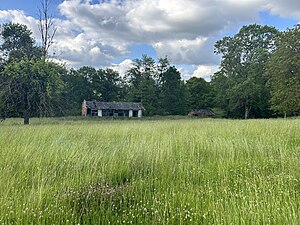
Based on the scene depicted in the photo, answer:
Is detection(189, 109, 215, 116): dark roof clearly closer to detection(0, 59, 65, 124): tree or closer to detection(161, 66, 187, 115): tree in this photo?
detection(161, 66, 187, 115): tree

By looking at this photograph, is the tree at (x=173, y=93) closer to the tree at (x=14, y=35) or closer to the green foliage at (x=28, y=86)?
the tree at (x=14, y=35)

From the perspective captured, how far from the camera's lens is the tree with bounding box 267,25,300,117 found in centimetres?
2847

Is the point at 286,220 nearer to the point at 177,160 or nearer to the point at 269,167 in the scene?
the point at 269,167

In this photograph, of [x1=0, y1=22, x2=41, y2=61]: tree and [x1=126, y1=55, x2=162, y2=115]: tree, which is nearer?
[x1=0, y1=22, x2=41, y2=61]: tree

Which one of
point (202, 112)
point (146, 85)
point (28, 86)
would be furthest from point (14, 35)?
point (202, 112)

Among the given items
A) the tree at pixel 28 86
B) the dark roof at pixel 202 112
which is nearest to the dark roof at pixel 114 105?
the dark roof at pixel 202 112

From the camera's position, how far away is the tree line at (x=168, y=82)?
20.0 metres

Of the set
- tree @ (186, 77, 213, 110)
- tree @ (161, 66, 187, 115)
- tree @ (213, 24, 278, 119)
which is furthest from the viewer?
tree @ (186, 77, 213, 110)

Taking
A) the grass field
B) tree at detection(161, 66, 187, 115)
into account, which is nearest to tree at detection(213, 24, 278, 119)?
tree at detection(161, 66, 187, 115)

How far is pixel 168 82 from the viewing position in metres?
58.1

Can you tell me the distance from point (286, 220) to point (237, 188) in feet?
3.32

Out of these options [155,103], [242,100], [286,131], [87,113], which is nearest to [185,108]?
[155,103]

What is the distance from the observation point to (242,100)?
4400 cm

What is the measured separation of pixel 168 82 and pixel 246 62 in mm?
19849
